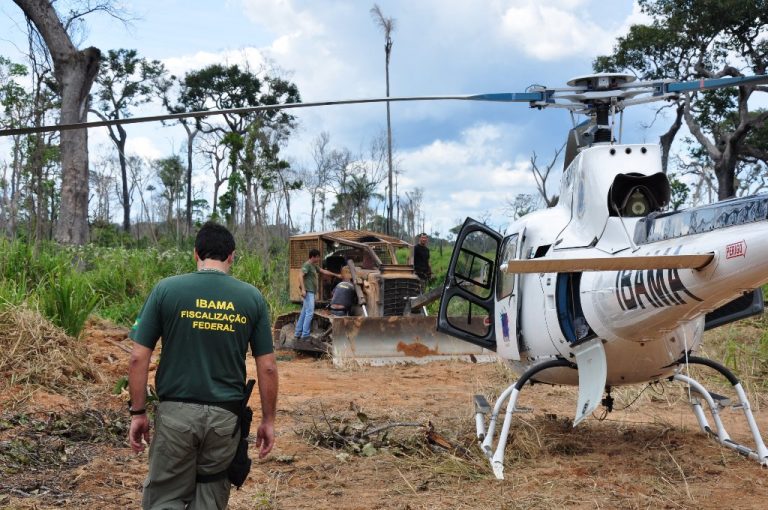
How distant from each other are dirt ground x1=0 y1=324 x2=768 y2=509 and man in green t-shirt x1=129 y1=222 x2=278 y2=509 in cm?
145

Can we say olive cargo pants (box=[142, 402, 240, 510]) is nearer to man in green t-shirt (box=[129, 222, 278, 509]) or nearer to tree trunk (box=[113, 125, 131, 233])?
man in green t-shirt (box=[129, 222, 278, 509])

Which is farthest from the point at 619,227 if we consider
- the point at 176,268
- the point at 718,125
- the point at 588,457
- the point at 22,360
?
the point at 718,125

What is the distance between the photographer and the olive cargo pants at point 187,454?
3.64 meters

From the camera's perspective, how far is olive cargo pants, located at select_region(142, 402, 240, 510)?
3.64 meters

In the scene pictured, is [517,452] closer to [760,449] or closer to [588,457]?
[588,457]

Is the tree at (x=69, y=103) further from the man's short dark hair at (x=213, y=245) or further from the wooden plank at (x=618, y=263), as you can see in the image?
the wooden plank at (x=618, y=263)

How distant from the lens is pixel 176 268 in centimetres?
1750

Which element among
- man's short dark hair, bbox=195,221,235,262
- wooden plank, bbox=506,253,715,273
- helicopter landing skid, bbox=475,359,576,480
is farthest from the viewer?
helicopter landing skid, bbox=475,359,576,480

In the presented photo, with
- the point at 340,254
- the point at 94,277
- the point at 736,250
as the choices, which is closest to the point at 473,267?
the point at 736,250

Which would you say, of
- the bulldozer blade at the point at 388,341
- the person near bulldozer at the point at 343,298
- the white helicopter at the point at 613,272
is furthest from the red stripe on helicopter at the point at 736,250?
the person near bulldozer at the point at 343,298

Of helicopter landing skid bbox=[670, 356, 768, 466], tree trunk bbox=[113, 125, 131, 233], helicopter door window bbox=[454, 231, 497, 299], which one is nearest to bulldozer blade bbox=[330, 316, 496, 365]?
helicopter door window bbox=[454, 231, 497, 299]

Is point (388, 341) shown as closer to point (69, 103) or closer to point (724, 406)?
point (724, 406)

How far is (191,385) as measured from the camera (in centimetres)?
369

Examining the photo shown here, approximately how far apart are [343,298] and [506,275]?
291 inches
